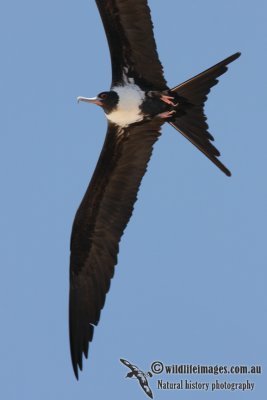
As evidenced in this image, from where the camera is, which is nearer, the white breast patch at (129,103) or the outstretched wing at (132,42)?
the outstretched wing at (132,42)

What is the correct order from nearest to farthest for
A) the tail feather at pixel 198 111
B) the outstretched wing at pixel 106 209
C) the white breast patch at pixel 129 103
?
the tail feather at pixel 198 111, the white breast patch at pixel 129 103, the outstretched wing at pixel 106 209

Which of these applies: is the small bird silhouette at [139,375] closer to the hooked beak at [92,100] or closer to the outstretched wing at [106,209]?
the outstretched wing at [106,209]

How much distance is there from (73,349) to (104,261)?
35.4 inches

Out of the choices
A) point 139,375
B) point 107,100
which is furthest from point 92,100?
point 139,375

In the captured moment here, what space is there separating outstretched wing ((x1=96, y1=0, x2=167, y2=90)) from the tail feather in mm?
273

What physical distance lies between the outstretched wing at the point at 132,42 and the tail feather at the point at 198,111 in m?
0.27

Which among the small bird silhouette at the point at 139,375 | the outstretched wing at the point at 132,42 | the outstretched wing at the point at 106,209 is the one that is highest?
the outstretched wing at the point at 132,42

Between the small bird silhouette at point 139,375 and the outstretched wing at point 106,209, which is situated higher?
the outstretched wing at point 106,209

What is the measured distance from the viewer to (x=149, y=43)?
308 inches

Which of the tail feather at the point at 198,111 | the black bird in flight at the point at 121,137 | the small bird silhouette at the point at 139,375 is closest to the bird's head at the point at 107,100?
the black bird in flight at the point at 121,137

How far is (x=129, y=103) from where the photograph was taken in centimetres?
807

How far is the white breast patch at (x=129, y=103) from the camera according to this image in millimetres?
8055

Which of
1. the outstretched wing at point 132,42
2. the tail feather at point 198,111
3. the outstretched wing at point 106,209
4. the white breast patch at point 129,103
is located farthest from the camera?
the outstretched wing at point 106,209

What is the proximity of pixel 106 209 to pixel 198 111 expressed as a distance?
1355 mm
